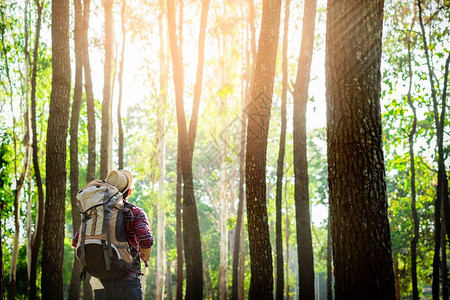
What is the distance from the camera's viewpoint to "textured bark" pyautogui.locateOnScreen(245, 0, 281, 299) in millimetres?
6629

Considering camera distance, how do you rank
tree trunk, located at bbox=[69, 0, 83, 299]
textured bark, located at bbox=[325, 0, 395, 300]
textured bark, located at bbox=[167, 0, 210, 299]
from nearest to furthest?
textured bark, located at bbox=[325, 0, 395, 300]
textured bark, located at bbox=[167, 0, 210, 299]
tree trunk, located at bbox=[69, 0, 83, 299]

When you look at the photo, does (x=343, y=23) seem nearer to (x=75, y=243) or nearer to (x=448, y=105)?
(x=75, y=243)

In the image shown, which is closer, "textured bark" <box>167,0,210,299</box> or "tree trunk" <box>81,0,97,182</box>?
"textured bark" <box>167,0,210,299</box>

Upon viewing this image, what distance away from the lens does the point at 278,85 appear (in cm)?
1845

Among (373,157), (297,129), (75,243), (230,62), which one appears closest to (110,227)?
(75,243)

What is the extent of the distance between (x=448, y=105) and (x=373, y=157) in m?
15.7

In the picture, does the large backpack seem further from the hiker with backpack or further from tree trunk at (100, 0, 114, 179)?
tree trunk at (100, 0, 114, 179)

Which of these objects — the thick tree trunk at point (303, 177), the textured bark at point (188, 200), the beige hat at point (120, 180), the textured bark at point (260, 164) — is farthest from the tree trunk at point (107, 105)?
the beige hat at point (120, 180)

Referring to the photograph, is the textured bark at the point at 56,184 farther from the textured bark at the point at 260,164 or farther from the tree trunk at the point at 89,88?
the tree trunk at the point at 89,88

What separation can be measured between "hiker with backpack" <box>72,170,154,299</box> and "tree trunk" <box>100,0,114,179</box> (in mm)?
6914

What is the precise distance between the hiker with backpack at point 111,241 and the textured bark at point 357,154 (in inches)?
70.6

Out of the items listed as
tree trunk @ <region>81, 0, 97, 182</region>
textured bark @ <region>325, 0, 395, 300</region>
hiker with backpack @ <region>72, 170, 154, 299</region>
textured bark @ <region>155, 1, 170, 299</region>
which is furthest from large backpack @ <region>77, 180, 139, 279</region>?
textured bark @ <region>155, 1, 170, 299</region>

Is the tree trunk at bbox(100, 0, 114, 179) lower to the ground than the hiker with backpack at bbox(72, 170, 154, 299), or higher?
higher

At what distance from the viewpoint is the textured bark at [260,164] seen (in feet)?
21.7
